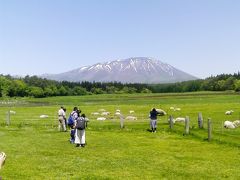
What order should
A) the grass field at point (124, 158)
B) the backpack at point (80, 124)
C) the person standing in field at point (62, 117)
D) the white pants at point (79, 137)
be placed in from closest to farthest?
1. the grass field at point (124, 158)
2. the white pants at point (79, 137)
3. the backpack at point (80, 124)
4. the person standing in field at point (62, 117)

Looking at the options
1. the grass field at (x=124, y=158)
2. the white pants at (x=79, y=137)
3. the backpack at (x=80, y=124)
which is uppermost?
the backpack at (x=80, y=124)

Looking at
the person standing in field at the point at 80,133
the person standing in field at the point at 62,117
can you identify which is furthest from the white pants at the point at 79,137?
the person standing in field at the point at 62,117

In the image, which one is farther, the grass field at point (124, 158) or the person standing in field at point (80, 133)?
the person standing in field at point (80, 133)

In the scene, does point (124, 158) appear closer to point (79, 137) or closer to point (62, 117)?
point (79, 137)

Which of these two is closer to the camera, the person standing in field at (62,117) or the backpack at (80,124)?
the backpack at (80,124)

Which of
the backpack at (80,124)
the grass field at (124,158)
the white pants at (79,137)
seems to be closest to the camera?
the grass field at (124,158)

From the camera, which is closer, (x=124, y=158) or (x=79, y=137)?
(x=124, y=158)

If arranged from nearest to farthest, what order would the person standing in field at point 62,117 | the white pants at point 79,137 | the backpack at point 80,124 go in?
the white pants at point 79,137
the backpack at point 80,124
the person standing in field at point 62,117

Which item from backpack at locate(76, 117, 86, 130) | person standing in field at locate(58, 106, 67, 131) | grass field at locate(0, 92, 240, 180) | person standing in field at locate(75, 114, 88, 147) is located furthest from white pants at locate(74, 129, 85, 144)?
person standing in field at locate(58, 106, 67, 131)

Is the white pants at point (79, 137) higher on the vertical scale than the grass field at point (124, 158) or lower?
higher

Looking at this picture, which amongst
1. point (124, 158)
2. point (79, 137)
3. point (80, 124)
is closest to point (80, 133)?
point (79, 137)

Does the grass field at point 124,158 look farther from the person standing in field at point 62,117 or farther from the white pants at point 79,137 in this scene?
the person standing in field at point 62,117

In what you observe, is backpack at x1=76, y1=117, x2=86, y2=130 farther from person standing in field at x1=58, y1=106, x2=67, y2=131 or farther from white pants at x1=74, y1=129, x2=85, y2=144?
person standing in field at x1=58, y1=106, x2=67, y2=131

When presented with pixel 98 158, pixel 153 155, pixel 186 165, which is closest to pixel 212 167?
pixel 186 165
